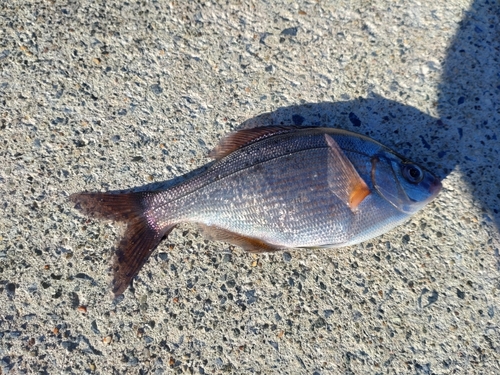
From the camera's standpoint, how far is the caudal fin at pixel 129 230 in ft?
7.43

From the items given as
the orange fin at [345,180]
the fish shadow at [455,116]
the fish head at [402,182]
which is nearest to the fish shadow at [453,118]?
the fish shadow at [455,116]

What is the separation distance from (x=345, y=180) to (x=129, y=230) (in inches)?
48.8

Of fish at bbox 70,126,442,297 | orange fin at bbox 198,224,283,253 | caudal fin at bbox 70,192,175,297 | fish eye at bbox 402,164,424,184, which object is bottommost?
caudal fin at bbox 70,192,175,297

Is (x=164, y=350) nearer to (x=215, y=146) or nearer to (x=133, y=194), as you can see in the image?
(x=133, y=194)

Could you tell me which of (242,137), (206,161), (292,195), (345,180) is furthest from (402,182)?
(206,161)

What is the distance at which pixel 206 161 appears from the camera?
2436 millimetres

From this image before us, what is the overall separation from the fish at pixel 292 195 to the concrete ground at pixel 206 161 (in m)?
0.19

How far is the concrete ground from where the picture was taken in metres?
2.28

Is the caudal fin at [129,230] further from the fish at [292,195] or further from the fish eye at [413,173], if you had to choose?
the fish eye at [413,173]

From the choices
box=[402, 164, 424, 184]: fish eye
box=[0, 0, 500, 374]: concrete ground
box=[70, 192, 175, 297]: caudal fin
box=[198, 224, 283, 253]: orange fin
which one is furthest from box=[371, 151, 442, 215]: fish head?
box=[70, 192, 175, 297]: caudal fin

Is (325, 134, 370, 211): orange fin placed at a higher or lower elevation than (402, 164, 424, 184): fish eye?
lower

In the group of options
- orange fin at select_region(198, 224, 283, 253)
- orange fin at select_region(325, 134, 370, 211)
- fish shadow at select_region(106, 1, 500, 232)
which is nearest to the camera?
orange fin at select_region(325, 134, 370, 211)

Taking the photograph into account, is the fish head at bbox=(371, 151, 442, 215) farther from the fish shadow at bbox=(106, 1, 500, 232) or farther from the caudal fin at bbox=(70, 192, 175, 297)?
the caudal fin at bbox=(70, 192, 175, 297)

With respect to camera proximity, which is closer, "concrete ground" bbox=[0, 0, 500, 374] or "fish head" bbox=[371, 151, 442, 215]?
"fish head" bbox=[371, 151, 442, 215]
